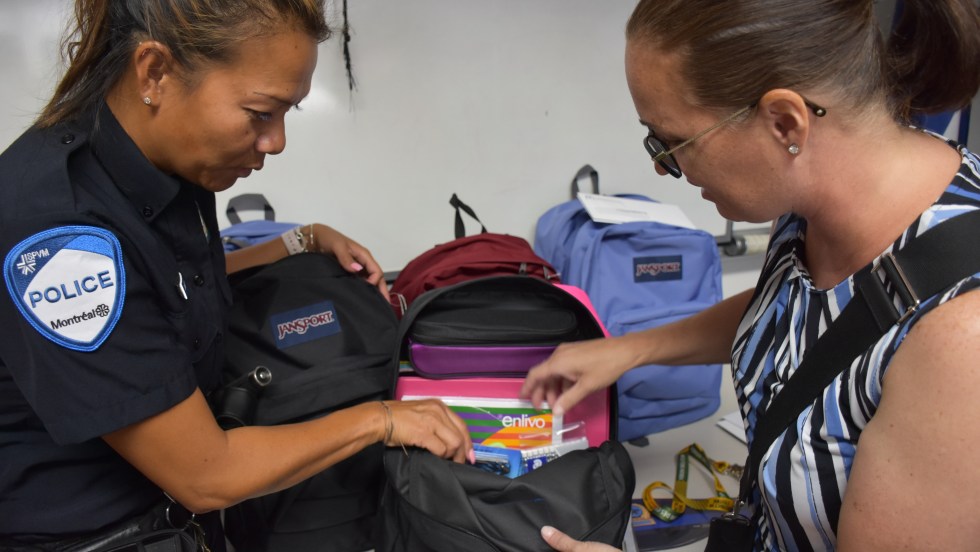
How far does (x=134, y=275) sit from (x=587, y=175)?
1121 mm

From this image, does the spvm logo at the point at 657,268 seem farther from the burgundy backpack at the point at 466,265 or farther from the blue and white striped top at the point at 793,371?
the blue and white striped top at the point at 793,371

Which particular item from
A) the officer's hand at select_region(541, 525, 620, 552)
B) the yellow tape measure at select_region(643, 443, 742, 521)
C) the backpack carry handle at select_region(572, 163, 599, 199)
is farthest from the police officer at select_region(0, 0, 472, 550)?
the backpack carry handle at select_region(572, 163, 599, 199)

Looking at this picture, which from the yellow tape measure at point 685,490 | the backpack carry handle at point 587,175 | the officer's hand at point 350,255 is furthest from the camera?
the backpack carry handle at point 587,175

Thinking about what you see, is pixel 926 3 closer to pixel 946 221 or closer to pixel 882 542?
pixel 946 221

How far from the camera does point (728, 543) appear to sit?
78cm

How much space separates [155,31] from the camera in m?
0.62

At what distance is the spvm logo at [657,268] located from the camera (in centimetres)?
129

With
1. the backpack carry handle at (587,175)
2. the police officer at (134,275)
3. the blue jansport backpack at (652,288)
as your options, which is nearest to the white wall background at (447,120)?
the backpack carry handle at (587,175)

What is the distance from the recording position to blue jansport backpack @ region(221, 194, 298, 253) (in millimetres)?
1154

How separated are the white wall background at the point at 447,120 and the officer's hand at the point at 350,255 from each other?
30cm

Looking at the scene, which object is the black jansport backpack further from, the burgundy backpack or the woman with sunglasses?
the woman with sunglasses

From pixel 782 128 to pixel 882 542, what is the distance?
379 millimetres

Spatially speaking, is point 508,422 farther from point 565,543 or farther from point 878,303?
point 878,303

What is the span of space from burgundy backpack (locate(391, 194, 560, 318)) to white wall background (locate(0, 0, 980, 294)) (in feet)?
1.00
